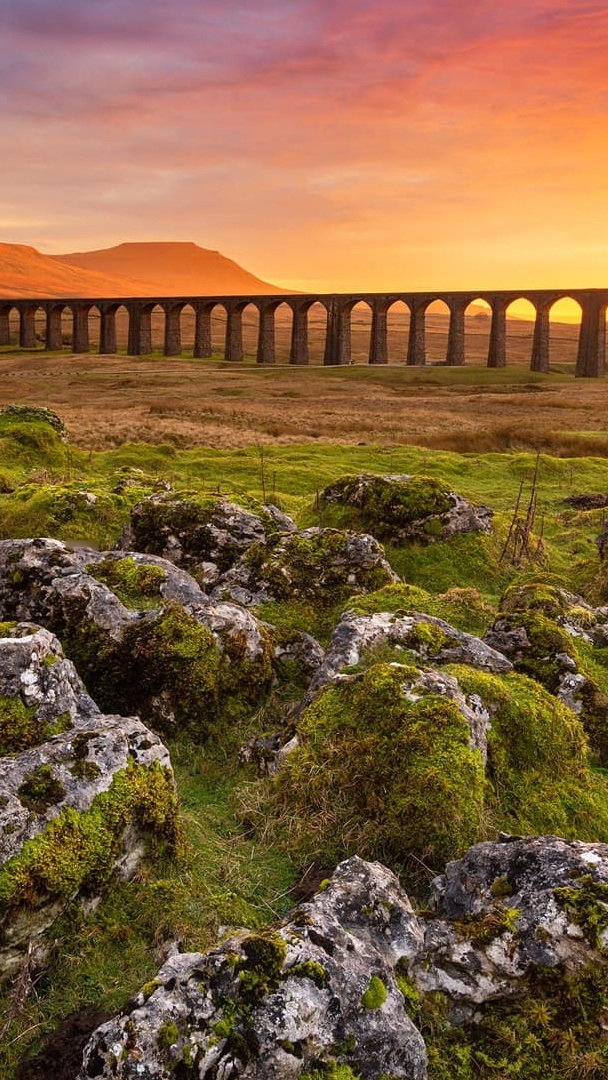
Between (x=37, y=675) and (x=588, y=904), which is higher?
(x=37, y=675)

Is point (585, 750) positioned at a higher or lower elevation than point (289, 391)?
lower

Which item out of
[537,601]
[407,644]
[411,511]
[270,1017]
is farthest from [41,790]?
[411,511]

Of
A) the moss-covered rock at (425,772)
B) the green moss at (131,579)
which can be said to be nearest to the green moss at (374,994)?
the moss-covered rock at (425,772)

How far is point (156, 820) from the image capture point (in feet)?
17.7

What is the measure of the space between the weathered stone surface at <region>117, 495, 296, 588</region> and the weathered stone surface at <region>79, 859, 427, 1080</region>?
817 cm

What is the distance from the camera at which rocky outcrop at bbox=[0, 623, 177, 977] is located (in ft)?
14.6

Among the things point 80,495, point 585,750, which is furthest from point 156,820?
point 80,495

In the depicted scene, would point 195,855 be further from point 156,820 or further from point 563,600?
point 563,600

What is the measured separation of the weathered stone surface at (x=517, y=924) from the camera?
429cm

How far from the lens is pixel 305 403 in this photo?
202 feet

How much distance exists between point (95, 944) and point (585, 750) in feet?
15.5

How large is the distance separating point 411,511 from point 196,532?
169 inches

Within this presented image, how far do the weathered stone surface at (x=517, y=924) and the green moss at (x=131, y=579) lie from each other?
5.21 metres

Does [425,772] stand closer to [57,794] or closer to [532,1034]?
[532,1034]
